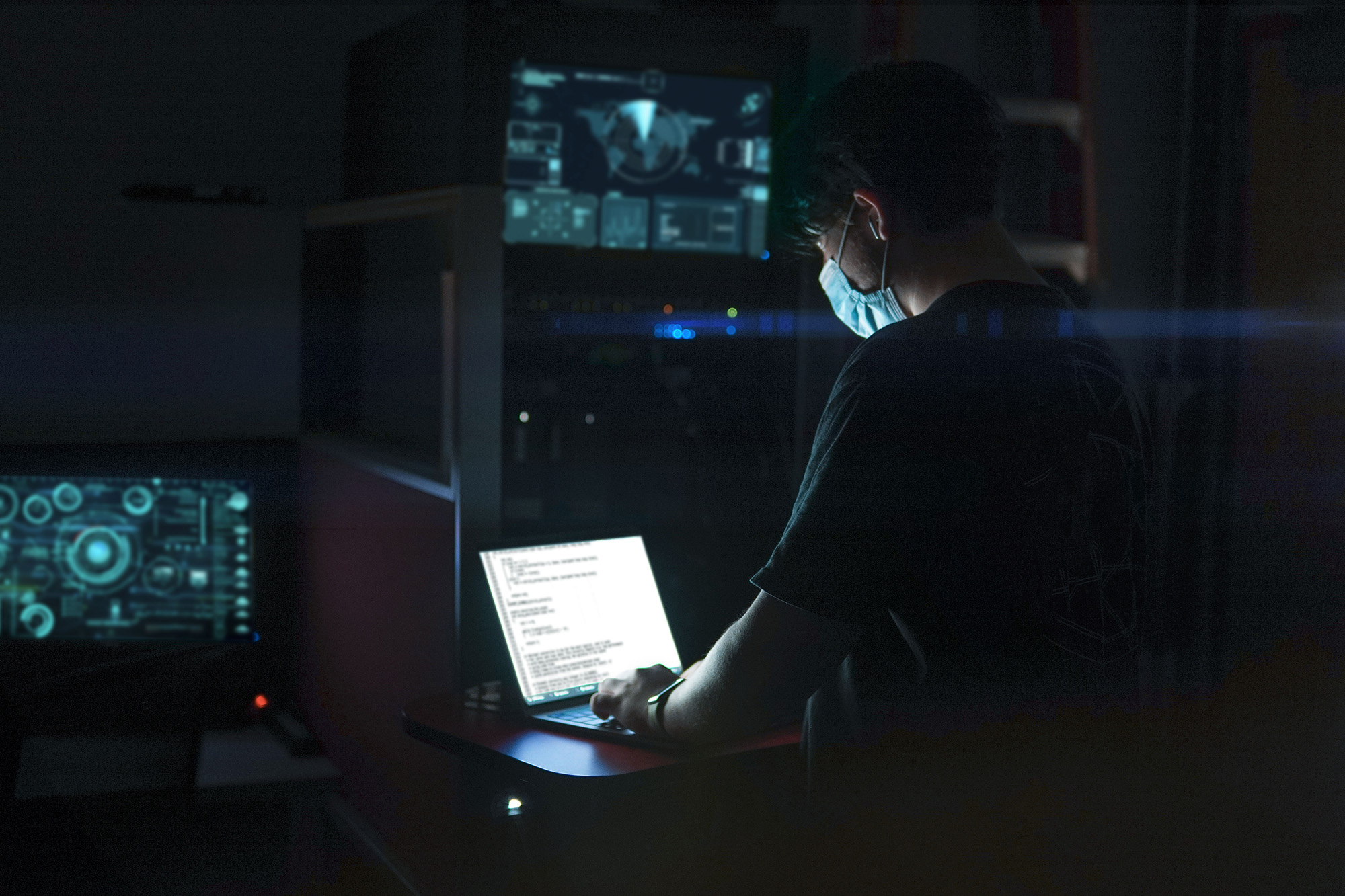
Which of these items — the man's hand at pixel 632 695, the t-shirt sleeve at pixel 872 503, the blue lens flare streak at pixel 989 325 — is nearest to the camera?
the t-shirt sleeve at pixel 872 503

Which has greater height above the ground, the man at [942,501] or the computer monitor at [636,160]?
the computer monitor at [636,160]

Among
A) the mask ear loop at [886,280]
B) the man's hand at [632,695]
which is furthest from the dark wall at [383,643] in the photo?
the mask ear loop at [886,280]

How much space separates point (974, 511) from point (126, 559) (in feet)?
4.99

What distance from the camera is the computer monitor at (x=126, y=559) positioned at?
1.86 m

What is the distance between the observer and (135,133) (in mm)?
2361

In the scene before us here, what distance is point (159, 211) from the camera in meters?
1.96

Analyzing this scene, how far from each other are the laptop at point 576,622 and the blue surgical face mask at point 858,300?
51 cm

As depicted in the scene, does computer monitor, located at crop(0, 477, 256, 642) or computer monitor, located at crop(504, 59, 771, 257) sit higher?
computer monitor, located at crop(504, 59, 771, 257)

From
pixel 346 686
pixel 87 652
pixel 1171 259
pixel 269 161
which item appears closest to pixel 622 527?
pixel 346 686

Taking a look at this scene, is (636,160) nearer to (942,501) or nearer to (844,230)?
(844,230)

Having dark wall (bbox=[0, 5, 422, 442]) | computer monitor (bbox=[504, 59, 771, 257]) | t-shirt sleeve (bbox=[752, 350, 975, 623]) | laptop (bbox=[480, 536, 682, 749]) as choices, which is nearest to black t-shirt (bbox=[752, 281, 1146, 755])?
t-shirt sleeve (bbox=[752, 350, 975, 623])

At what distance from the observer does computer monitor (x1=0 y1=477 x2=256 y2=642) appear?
1858 mm

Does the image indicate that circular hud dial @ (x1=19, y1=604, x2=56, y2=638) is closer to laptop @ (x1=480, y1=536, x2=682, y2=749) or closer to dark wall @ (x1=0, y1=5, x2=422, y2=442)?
dark wall @ (x1=0, y1=5, x2=422, y2=442)

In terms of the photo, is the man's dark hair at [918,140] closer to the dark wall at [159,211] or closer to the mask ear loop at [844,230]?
the mask ear loop at [844,230]
